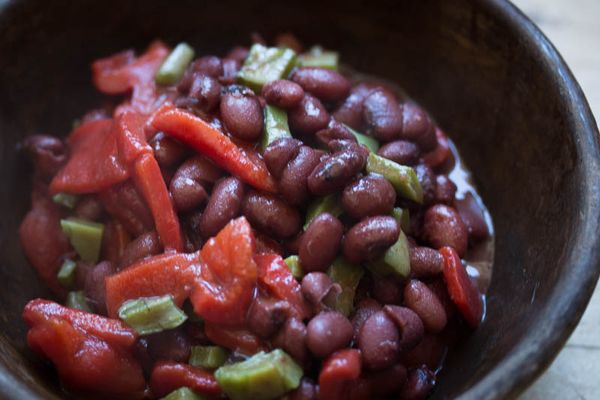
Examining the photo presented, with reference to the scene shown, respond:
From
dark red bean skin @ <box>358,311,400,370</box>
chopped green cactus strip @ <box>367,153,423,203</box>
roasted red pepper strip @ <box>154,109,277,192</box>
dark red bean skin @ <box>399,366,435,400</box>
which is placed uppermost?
chopped green cactus strip @ <box>367,153,423,203</box>

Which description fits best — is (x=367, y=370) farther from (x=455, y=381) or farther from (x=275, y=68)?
(x=275, y=68)

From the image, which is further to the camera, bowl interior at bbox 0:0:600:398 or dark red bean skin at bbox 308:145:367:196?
dark red bean skin at bbox 308:145:367:196

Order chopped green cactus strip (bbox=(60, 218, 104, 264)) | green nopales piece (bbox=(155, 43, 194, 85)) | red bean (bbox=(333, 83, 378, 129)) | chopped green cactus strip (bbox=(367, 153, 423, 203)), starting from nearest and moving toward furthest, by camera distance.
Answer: chopped green cactus strip (bbox=(367, 153, 423, 203))
chopped green cactus strip (bbox=(60, 218, 104, 264))
red bean (bbox=(333, 83, 378, 129))
green nopales piece (bbox=(155, 43, 194, 85))

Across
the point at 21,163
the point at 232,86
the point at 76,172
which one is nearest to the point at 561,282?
the point at 232,86

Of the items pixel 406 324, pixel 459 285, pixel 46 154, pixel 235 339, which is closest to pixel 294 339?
pixel 235 339

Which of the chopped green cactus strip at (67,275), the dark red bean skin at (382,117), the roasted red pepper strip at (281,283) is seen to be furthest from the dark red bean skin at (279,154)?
the chopped green cactus strip at (67,275)

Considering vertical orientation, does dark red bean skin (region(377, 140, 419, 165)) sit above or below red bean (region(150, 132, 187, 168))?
above

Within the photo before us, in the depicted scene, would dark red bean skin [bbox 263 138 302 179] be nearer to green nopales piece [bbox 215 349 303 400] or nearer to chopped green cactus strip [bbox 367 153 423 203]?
chopped green cactus strip [bbox 367 153 423 203]

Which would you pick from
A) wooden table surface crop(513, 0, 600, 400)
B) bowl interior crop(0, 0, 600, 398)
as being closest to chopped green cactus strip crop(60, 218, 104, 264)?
bowl interior crop(0, 0, 600, 398)

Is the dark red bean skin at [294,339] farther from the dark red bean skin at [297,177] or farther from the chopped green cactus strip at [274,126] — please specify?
the chopped green cactus strip at [274,126]
